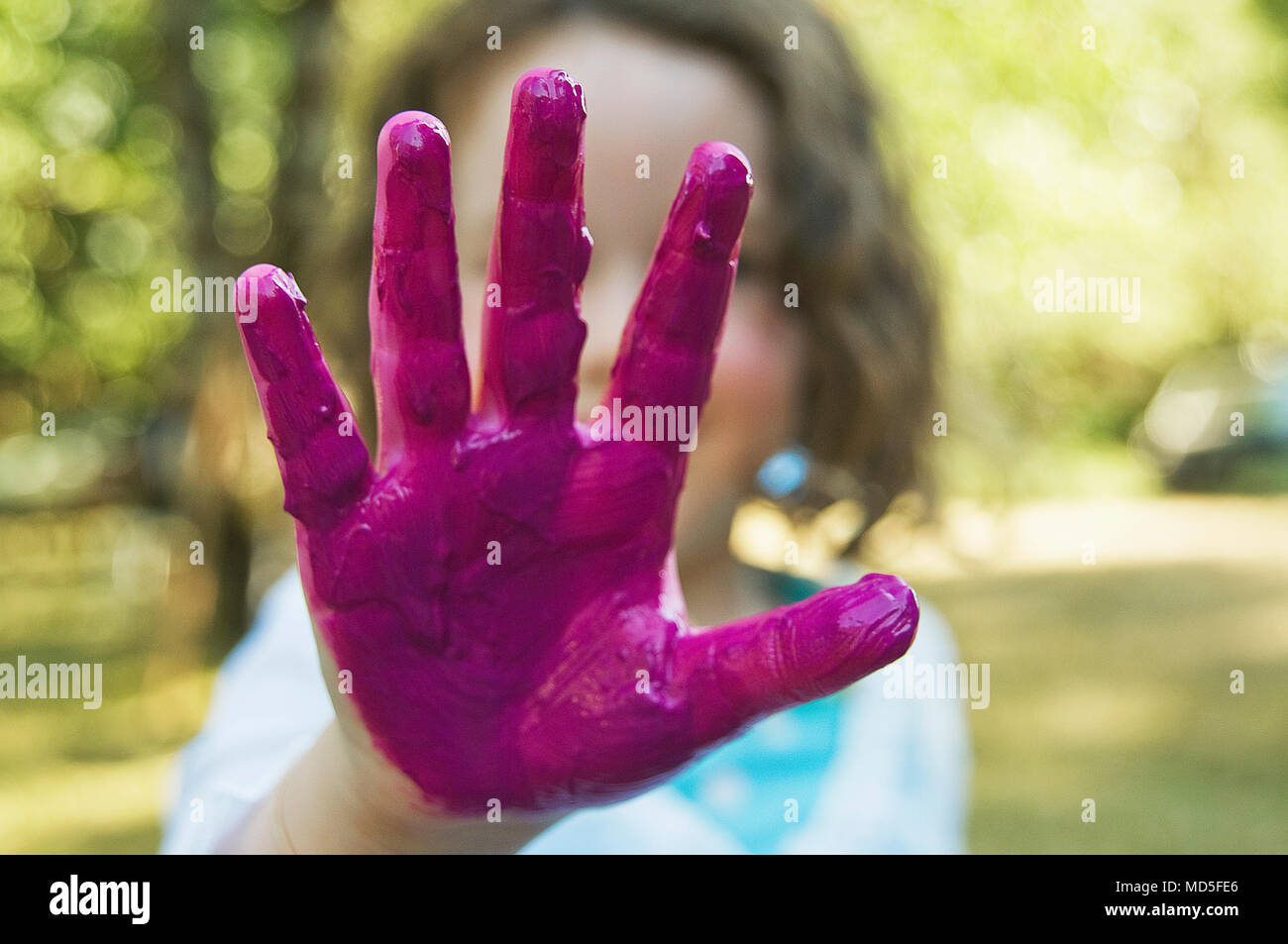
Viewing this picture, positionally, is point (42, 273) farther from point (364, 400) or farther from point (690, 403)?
point (690, 403)

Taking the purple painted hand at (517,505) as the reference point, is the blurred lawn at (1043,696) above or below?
below

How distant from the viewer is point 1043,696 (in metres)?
6.40

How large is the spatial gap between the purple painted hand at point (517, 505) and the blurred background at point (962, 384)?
1367 millimetres

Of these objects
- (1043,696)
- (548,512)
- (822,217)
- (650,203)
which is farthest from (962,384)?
(1043,696)

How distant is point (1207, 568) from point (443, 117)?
930 cm

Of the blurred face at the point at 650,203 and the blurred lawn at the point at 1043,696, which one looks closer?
the blurred face at the point at 650,203

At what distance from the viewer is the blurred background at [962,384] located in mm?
4609

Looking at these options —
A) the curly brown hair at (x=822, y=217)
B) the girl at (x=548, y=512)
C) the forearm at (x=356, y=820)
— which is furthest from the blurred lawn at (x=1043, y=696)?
the forearm at (x=356, y=820)

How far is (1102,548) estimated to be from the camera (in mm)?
10742

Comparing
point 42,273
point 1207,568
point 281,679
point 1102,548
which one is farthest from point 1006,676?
point 42,273

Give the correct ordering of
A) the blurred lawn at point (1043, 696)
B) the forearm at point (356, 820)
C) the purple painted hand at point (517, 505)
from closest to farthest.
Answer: the purple painted hand at point (517, 505) < the forearm at point (356, 820) < the blurred lawn at point (1043, 696)

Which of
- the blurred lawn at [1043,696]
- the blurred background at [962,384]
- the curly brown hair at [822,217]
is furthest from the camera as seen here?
the blurred background at [962,384]

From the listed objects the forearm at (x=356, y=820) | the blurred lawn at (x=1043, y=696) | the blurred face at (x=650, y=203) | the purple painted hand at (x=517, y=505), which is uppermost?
the blurred face at (x=650, y=203)

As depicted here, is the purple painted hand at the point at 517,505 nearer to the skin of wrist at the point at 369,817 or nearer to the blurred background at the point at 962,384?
the skin of wrist at the point at 369,817
